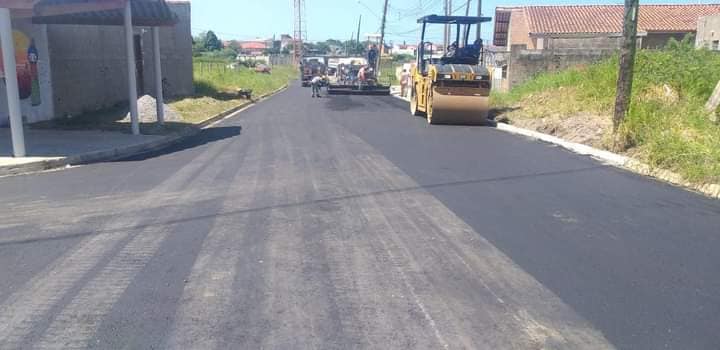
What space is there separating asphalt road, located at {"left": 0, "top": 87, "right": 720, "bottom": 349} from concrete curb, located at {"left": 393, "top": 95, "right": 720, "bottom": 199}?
0.40 meters

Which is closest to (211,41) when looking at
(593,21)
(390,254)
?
(593,21)

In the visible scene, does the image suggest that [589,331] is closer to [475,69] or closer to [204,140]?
[204,140]

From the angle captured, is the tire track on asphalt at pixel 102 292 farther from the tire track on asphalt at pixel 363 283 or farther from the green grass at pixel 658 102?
the green grass at pixel 658 102

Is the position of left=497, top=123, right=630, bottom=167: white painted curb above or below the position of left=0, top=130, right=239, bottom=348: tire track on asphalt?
above

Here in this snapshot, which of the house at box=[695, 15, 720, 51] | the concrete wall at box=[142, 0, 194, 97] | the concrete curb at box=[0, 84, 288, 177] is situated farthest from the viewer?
the house at box=[695, 15, 720, 51]

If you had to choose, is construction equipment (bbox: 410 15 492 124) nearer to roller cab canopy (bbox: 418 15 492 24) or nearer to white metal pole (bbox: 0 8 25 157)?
roller cab canopy (bbox: 418 15 492 24)

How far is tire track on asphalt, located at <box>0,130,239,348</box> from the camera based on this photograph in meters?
4.31

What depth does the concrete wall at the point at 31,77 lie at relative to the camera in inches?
604

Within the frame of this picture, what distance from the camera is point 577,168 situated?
1084cm

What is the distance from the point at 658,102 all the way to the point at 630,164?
3.92 meters

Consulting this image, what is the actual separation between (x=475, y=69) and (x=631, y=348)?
14187mm

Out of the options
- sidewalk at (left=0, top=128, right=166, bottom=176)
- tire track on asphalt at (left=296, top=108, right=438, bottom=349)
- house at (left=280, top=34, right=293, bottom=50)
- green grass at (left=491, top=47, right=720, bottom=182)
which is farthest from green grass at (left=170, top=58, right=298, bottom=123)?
house at (left=280, top=34, right=293, bottom=50)

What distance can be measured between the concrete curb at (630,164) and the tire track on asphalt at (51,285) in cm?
785

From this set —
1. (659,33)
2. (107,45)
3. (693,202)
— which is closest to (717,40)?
(659,33)
